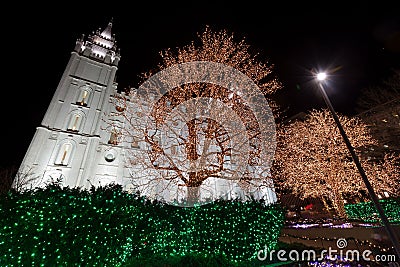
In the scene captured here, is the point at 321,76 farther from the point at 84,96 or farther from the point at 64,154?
the point at 84,96

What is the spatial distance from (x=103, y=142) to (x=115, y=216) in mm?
20946

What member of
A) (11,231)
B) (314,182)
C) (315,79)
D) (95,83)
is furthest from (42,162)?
(314,182)

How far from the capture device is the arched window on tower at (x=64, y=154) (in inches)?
854

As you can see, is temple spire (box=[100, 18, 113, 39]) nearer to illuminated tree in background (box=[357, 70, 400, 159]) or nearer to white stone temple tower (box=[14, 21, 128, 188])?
white stone temple tower (box=[14, 21, 128, 188])

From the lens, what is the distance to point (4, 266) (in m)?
4.57

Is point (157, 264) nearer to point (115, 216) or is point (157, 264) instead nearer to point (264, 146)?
point (115, 216)

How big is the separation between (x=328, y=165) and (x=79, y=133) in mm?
27625

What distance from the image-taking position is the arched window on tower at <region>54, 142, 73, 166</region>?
21688 mm

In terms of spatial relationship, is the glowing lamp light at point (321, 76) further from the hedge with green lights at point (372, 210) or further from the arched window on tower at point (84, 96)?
A: the arched window on tower at point (84, 96)

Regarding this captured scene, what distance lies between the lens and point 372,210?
15805mm

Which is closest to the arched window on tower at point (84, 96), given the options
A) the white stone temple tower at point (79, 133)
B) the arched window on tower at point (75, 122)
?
the white stone temple tower at point (79, 133)

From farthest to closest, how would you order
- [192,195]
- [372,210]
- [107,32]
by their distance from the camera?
[107,32] → [372,210] → [192,195]

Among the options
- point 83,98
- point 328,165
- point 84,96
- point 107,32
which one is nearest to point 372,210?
point 328,165

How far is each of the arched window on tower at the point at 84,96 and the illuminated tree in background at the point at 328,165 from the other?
2559cm
